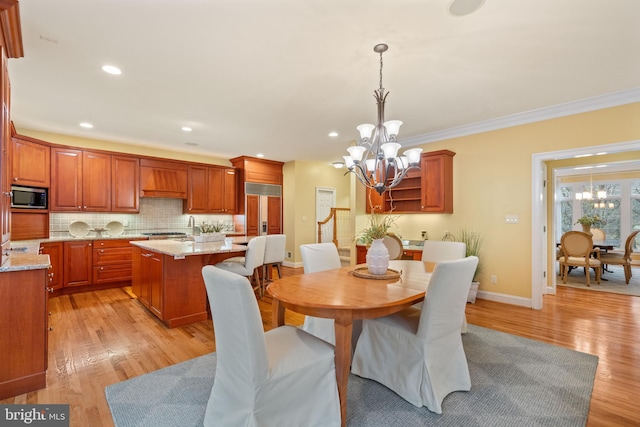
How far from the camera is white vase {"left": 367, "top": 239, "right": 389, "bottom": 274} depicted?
7.99 ft

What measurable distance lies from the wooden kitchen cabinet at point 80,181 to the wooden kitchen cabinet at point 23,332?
336 cm

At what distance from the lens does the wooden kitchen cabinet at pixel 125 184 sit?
5.24 m

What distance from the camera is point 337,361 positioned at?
1693 millimetres

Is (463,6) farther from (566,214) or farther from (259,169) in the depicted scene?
(566,214)

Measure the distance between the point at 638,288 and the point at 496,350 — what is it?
451 cm

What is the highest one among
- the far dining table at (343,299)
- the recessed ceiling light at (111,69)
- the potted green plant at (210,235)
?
the recessed ceiling light at (111,69)

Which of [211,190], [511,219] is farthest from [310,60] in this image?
[211,190]

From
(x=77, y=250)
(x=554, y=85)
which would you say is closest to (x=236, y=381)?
(x=554, y=85)

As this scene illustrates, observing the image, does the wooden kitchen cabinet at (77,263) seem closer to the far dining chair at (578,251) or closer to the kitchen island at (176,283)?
the kitchen island at (176,283)

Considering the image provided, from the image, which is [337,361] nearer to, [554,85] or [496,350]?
[496,350]

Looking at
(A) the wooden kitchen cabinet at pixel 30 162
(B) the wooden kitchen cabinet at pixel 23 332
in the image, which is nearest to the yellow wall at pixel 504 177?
(A) the wooden kitchen cabinet at pixel 30 162

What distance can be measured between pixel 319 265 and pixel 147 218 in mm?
4557

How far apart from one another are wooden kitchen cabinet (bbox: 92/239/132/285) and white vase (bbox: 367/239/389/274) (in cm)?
457

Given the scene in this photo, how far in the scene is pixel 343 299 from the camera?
5.79 ft
